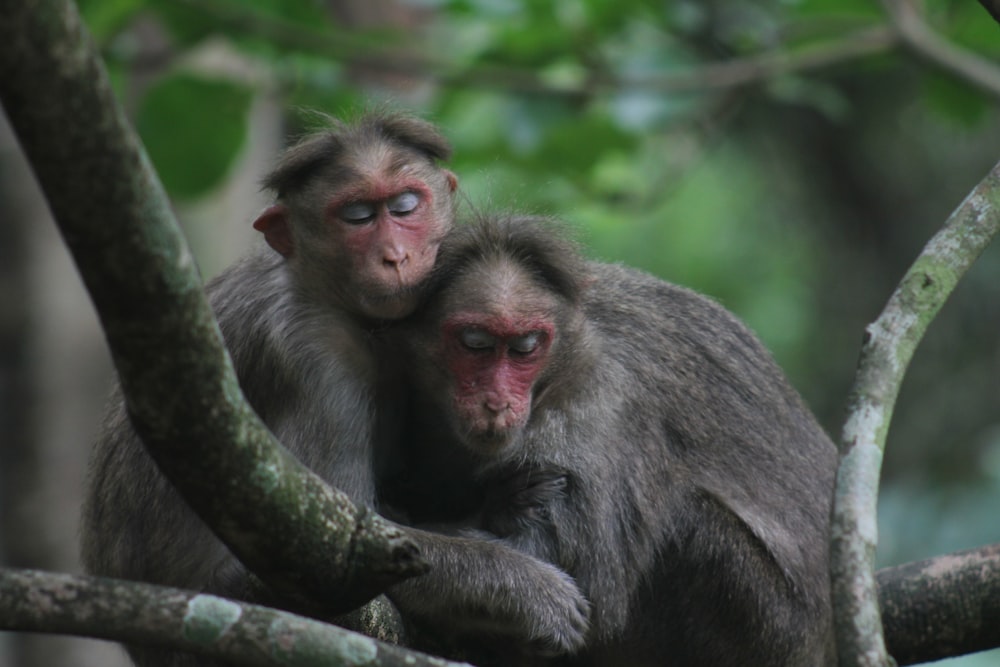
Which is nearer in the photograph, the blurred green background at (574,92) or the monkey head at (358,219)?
the monkey head at (358,219)

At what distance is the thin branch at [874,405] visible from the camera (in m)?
3.26

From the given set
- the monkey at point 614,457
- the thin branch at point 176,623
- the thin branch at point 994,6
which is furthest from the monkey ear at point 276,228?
the thin branch at point 994,6

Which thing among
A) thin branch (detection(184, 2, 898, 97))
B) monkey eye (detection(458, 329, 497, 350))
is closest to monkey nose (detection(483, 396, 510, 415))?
monkey eye (detection(458, 329, 497, 350))

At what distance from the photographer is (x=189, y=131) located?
24.7ft

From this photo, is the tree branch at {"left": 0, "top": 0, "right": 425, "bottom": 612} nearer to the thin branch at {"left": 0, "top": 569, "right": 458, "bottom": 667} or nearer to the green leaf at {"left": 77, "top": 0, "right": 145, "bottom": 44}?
the thin branch at {"left": 0, "top": 569, "right": 458, "bottom": 667}

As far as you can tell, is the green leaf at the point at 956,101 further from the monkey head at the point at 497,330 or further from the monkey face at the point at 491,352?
the monkey face at the point at 491,352

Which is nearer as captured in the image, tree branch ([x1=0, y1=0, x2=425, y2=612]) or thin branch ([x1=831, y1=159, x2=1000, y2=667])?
tree branch ([x1=0, y1=0, x2=425, y2=612])

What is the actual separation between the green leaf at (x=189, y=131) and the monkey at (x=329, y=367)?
232 cm

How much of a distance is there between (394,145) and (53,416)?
4992 mm

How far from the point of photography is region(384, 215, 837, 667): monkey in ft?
17.0

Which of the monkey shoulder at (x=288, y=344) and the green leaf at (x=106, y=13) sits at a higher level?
the green leaf at (x=106, y=13)

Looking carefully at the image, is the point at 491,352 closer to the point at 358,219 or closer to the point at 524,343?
the point at 524,343

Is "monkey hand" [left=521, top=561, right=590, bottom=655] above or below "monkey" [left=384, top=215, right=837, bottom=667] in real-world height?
below

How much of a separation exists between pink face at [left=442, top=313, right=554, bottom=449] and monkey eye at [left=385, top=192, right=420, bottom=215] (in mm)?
434
